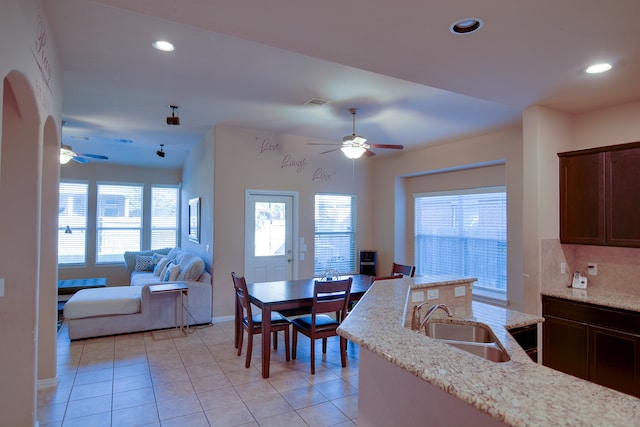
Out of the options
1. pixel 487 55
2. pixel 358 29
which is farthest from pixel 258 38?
pixel 487 55

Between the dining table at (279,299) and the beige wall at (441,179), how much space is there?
2.10 meters

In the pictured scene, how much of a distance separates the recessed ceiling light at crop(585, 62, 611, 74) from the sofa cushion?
548 cm

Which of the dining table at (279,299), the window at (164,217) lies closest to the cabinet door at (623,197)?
the dining table at (279,299)

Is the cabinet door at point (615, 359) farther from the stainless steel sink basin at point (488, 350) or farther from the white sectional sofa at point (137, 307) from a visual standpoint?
the white sectional sofa at point (137, 307)

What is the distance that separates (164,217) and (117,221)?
98 centimetres

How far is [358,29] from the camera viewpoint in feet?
6.84

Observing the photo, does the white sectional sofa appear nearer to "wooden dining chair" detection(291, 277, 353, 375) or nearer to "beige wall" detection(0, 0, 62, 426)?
"wooden dining chair" detection(291, 277, 353, 375)

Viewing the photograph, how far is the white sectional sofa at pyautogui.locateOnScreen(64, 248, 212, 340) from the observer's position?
15.3 ft

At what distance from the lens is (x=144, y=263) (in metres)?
7.61

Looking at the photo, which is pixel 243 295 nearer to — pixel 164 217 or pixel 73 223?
pixel 164 217

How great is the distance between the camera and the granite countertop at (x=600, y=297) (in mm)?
2917

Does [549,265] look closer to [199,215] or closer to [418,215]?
[418,215]

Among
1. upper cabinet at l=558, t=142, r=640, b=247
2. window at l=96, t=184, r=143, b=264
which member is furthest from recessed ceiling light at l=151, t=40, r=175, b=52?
window at l=96, t=184, r=143, b=264

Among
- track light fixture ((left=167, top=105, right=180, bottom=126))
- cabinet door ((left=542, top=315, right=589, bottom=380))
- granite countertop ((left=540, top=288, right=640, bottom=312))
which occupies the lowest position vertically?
cabinet door ((left=542, top=315, right=589, bottom=380))
